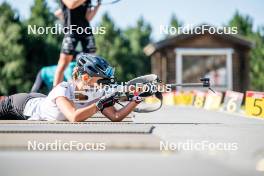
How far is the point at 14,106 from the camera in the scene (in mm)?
2766

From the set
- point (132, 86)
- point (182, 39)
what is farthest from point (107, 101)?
point (182, 39)

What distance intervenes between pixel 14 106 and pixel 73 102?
49cm

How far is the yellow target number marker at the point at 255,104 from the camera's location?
2.48 metres

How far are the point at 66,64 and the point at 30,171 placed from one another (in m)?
2.23

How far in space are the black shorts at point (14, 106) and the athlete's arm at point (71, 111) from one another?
1.40 feet

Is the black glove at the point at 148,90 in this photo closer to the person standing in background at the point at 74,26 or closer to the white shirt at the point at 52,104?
the white shirt at the point at 52,104

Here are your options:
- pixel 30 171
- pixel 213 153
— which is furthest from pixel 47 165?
pixel 213 153

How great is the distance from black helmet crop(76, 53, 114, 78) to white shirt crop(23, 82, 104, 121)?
0.60 ft

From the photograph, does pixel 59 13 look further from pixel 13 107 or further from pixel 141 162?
pixel 141 162

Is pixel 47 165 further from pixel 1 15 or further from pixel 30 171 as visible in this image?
pixel 1 15

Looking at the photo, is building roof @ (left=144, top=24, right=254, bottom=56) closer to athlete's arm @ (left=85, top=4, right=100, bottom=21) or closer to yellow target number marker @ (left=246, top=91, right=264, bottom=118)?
athlete's arm @ (left=85, top=4, right=100, bottom=21)

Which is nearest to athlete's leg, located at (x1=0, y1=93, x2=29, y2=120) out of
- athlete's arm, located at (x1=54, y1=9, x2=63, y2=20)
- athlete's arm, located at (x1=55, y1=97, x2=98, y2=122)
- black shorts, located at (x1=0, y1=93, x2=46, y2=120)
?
black shorts, located at (x1=0, y1=93, x2=46, y2=120)

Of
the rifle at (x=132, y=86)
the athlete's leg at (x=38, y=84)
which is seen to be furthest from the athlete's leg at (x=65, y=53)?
the rifle at (x=132, y=86)

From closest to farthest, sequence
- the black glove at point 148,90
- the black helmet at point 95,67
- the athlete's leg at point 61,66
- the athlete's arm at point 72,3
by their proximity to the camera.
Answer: the black helmet at point 95,67
the black glove at point 148,90
the athlete's arm at point 72,3
the athlete's leg at point 61,66
